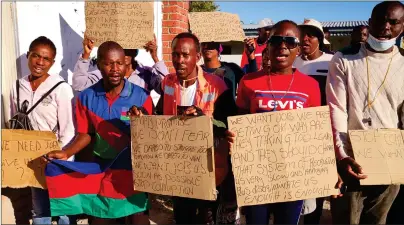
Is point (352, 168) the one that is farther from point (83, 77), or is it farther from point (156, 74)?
point (83, 77)

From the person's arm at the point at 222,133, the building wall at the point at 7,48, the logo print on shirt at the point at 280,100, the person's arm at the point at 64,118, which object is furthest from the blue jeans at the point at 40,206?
the logo print on shirt at the point at 280,100

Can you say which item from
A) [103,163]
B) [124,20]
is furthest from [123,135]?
[124,20]

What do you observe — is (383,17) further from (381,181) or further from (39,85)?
(39,85)

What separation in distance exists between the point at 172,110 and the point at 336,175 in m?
1.25

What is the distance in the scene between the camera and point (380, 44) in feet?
8.04

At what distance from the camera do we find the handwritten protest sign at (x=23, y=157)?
287 centimetres

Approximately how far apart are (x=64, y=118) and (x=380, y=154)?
7.90ft

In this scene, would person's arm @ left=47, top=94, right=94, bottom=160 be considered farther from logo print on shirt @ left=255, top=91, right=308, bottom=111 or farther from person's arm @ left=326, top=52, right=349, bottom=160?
person's arm @ left=326, top=52, right=349, bottom=160

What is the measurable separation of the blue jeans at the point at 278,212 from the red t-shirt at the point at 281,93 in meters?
0.70

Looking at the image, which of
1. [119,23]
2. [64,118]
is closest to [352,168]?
[64,118]

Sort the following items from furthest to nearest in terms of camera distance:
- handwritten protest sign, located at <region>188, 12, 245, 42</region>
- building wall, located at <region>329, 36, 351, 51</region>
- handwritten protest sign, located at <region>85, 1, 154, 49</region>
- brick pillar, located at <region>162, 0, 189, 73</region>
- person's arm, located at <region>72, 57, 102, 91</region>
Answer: building wall, located at <region>329, 36, 351, 51</region>
brick pillar, located at <region>162, 0, 189, 73</region>
handwritten protest sign, located at <region>188, 12, 245, 42</region>
handwritten protest sign, located at <region>85, 1, 154, 49</region>
person's arm, located at <region>72, 57, 102, 91</region>

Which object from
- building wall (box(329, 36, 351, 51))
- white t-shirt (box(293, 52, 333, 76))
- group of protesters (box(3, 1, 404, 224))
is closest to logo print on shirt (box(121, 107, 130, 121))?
group of protesters (box(3, 1, 404, 224))

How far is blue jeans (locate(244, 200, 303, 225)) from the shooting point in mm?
2623

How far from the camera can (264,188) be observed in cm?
249
